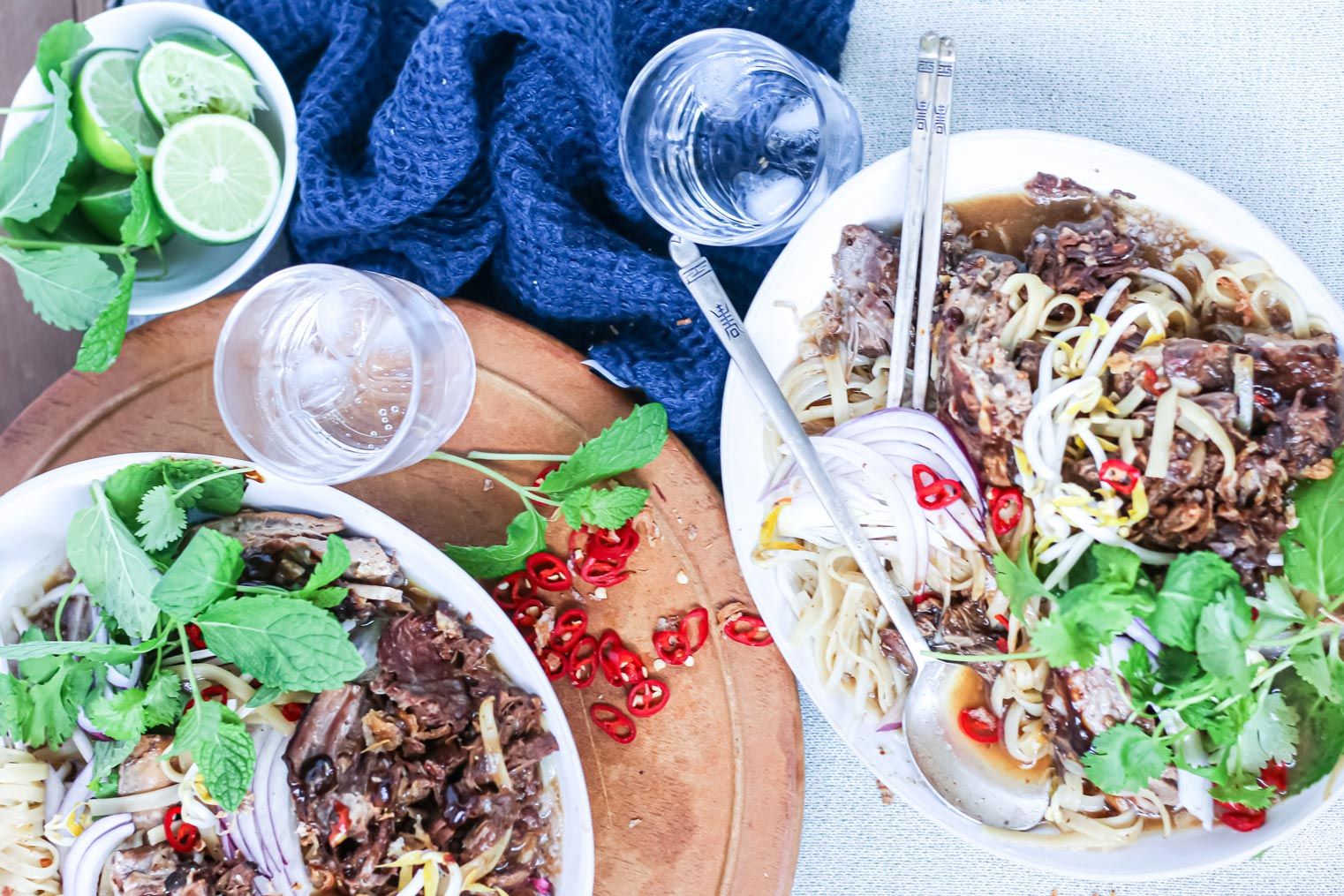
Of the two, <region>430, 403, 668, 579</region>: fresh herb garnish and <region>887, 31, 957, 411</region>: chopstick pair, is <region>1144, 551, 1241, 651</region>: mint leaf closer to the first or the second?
<region>887, 31, 957, 411</region>: chopstick pair

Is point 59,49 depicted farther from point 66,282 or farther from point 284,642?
point 284,642

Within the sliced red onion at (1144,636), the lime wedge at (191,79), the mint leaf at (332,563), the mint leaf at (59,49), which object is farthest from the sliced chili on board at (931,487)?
the mint leaf at (59,49)

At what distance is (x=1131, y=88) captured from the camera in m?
2.29

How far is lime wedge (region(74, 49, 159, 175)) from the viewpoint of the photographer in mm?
2062

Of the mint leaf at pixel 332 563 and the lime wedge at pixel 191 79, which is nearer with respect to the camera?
the mint leaf at pixel 332 563

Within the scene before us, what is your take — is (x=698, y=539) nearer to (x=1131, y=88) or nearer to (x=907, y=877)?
(x=907, y=877)

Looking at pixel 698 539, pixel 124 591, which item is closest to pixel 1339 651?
pixel 698 539

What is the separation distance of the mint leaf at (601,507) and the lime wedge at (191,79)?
3.51 feet

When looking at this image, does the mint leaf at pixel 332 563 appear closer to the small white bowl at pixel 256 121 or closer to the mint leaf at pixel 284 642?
the mint leaf at pixel 284 642

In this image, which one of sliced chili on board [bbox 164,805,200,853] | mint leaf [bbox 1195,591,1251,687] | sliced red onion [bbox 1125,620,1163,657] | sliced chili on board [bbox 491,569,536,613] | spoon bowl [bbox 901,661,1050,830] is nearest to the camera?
mint leaf [bbox 1195,591,1251,687]

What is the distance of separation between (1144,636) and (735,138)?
1319 millimetres

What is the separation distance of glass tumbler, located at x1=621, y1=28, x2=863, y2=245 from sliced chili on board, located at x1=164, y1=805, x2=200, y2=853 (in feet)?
5.11

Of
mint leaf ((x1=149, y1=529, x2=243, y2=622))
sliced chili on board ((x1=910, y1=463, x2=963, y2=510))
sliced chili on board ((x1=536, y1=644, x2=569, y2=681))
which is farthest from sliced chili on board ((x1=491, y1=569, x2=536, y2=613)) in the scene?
sliced chili on board ((x1=910, y1=463, x2=963, y2=510))

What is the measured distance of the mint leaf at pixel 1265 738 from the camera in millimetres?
1865
